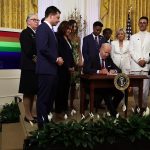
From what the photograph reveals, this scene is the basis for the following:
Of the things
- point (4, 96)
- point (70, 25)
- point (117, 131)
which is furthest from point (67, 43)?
point (4, 96)

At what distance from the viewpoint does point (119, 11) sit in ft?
32.3

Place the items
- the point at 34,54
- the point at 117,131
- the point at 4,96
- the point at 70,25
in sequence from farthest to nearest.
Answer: the point at 4,96, the point at 70,25, the point at 34,54, the point at 117,131

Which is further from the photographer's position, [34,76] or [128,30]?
[128,30]

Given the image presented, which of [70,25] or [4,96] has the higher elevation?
[70,25]

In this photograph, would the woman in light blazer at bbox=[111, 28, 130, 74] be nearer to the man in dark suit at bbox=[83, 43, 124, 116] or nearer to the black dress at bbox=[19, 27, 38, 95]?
the man in dark suit at bbox=[83, 43, 124, 116]

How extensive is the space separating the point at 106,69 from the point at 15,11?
155 inches

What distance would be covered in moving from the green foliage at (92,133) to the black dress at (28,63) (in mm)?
945

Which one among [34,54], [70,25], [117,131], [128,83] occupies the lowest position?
[117,131]

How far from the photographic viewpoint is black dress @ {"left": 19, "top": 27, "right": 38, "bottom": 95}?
4.45 meters

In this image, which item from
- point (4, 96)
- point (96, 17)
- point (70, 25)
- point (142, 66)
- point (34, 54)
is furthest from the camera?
point (96, 17)

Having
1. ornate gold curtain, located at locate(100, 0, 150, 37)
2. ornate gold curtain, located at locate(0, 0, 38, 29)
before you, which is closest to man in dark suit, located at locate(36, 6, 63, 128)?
ornate gold curtain, located at locate(0, 0, 38, 29)

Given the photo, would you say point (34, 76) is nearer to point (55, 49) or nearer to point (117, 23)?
point (55, 49)

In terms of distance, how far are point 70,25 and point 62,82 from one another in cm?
84

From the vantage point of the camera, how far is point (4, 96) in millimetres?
6734
